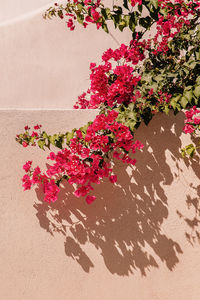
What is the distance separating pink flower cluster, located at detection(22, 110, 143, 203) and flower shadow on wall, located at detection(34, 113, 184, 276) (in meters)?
0.21

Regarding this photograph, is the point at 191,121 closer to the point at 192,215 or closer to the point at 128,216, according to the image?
the point at 192,215

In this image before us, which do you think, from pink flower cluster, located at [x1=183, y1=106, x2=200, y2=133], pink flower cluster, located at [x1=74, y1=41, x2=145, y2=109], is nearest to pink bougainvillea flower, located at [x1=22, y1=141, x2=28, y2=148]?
pink flower cluster, located at [x1=74, y1=41, x2=145, y2=109]

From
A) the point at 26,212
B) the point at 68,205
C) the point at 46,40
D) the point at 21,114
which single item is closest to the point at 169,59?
the point at 21,114

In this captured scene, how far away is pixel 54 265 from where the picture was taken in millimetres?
2215

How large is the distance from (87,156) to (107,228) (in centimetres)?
85

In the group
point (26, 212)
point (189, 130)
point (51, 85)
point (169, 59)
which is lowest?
point (189, 130)

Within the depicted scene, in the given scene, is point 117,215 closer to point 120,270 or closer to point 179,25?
point 120,270

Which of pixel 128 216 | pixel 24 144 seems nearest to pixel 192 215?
pixel 128 216

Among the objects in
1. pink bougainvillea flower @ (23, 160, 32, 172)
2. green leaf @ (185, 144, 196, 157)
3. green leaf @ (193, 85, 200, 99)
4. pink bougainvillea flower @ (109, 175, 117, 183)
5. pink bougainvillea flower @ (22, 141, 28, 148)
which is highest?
pink bougainvillea flower @ (22, 141, 28, 148)

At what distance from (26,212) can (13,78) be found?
131 inches

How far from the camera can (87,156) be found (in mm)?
1893

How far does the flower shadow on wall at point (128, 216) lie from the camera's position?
2.21 meters

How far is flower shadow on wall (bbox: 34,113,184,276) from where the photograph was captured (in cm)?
221

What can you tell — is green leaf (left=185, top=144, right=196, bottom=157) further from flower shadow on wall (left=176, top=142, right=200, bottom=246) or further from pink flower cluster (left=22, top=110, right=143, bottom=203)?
pink flower cluster (left=22, top=110, right=143, bottom=203)
